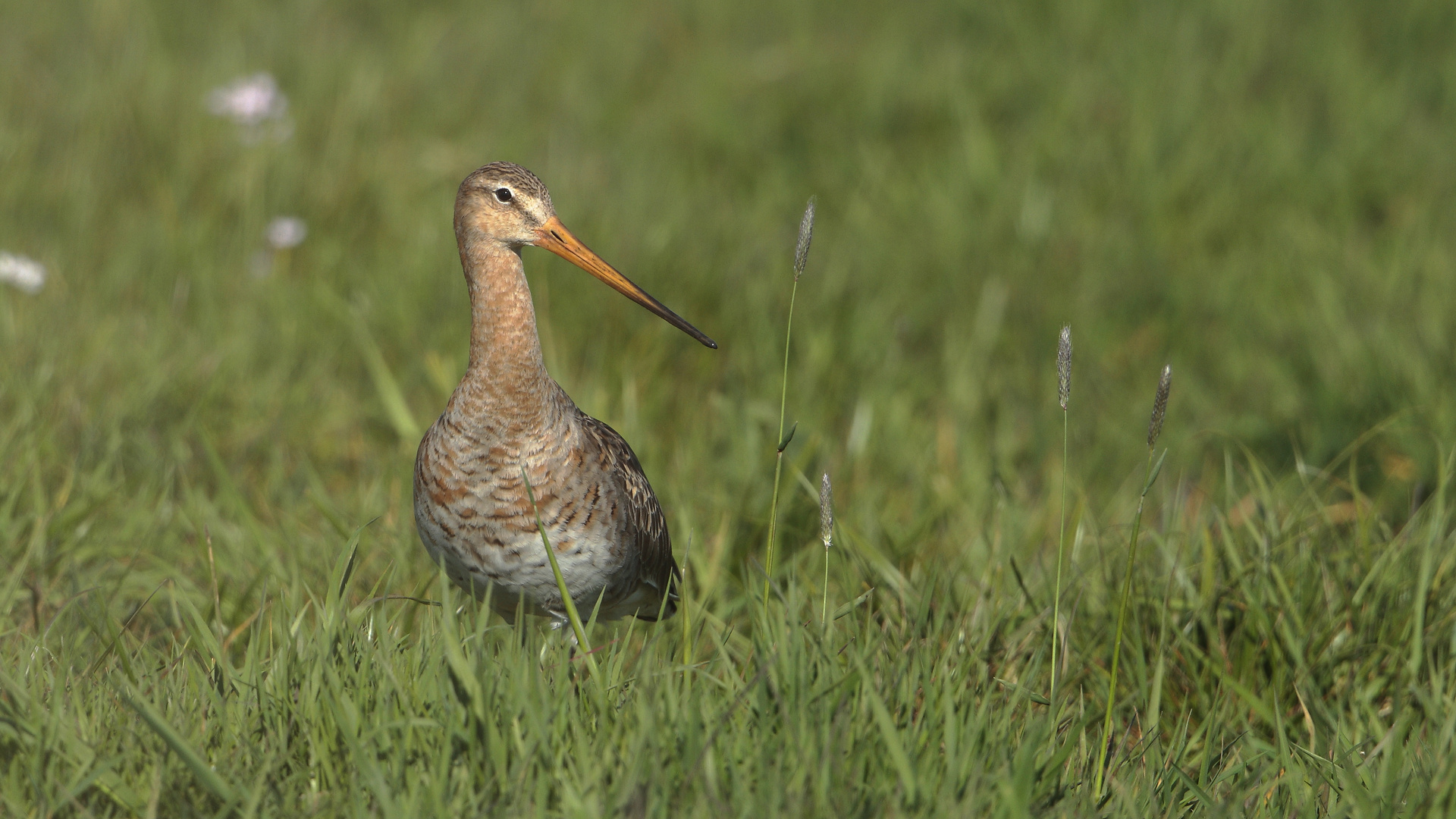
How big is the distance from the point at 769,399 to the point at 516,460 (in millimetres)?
2094

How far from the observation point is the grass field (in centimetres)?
251

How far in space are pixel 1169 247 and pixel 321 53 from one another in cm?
437

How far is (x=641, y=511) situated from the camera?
3453 mm

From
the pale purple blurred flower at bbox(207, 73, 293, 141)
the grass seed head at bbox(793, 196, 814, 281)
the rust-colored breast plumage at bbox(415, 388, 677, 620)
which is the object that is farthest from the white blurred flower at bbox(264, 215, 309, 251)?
the grass seed head at bbox(793, 196, 814, 281)

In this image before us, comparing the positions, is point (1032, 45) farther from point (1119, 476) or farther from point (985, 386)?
point (1119, 476)

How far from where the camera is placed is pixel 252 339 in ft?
16.1

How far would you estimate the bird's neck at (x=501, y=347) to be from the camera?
3.23 meters

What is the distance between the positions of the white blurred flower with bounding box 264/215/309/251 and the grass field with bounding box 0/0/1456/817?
0.07 meters

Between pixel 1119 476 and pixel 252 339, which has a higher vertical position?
pixel 252 339

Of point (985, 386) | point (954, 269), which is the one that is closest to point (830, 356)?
point (985, 386)

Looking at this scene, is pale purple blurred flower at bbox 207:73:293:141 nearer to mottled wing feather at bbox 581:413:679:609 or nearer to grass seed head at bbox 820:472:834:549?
mottled wing feather at bbox 581:413:679:609

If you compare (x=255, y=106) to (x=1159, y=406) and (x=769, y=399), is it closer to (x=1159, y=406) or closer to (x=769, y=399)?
A: (x=769, y=399)

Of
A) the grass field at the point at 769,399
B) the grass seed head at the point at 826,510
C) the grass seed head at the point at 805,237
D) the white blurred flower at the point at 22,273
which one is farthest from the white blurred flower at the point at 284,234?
the grass seed head at the point at 826,510

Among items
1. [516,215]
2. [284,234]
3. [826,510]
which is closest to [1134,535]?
[826,510]
